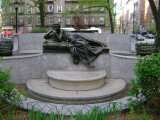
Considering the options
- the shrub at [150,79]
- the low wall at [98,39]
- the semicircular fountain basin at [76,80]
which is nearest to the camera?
the shrub at [150,79]

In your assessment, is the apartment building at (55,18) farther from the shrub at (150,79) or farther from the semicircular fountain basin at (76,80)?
the shrub at (150,79)

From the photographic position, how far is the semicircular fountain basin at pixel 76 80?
6.04 m

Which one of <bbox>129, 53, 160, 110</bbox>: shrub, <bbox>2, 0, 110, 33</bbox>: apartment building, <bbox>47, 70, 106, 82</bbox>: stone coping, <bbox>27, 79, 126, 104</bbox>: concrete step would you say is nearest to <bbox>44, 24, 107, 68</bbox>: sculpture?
<bbox>47, 70, 106, 82</bbox>: stone coping

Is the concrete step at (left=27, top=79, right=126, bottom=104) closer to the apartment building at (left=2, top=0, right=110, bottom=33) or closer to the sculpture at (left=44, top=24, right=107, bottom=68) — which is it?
the sculpture at (left=44, top=24, right=107, bottom=68)

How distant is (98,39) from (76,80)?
21.9ft

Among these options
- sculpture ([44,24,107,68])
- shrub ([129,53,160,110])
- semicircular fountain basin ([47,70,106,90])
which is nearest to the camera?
shrub ([129,53,160,110])

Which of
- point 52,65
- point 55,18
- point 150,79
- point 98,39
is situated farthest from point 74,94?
point 55,18

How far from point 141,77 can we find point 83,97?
71.2 inches

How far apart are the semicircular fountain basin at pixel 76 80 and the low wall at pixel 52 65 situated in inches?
25.3

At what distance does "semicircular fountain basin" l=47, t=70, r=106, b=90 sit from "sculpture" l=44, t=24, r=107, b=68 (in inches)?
29.0

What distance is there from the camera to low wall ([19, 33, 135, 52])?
12125 millimetres

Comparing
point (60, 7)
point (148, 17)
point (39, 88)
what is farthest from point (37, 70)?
point (148, 17)

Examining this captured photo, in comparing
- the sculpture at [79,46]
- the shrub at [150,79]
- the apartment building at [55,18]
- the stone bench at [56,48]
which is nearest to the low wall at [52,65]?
the stone bench at [56,48]

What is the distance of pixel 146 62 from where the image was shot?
446 centimetres
